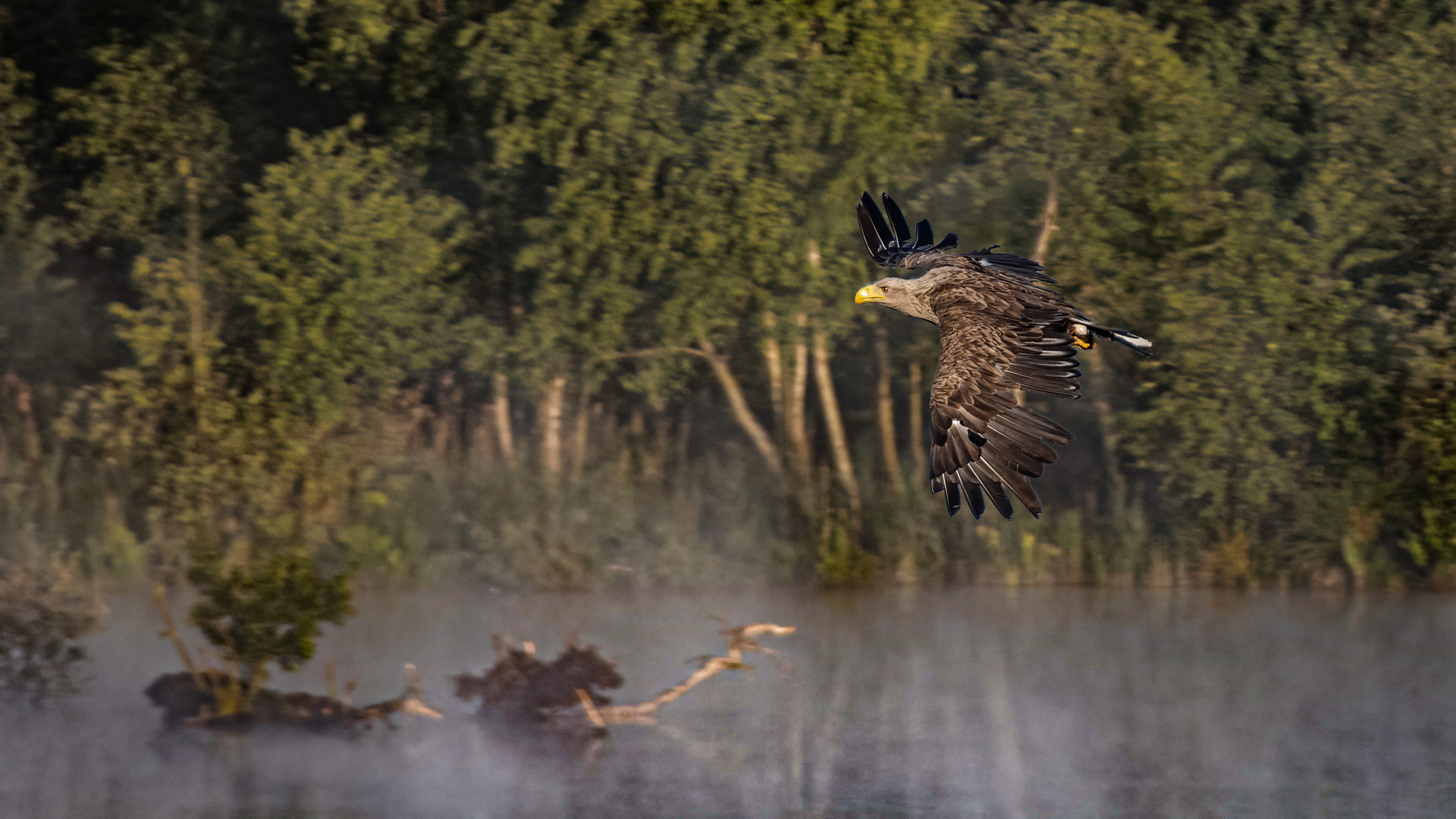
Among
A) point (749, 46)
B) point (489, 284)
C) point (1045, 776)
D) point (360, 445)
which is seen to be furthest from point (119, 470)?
point (1045, 776)

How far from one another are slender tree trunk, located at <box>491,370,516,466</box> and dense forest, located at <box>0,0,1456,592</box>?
0.04 meters

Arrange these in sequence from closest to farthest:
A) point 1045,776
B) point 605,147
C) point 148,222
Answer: point 1045,776 < point 605,147 < point 148,222

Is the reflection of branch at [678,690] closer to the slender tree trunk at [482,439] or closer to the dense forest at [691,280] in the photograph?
the dense forest at [691,280]

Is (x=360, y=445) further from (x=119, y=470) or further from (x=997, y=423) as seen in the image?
(x=997, y=423)

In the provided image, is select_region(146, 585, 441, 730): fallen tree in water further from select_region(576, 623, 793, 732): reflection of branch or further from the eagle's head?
the eagle's head

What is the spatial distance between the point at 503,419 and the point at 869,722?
13.6ft

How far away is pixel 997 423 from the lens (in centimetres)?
677

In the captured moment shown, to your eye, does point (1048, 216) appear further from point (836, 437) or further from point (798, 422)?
point (798, 422)

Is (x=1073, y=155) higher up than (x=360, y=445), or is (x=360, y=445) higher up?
(x=1073, y=155)

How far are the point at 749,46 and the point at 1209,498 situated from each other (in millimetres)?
5574

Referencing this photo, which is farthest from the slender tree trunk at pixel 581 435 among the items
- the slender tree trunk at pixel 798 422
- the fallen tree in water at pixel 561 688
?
the fallen tree in water at pixel 561 688

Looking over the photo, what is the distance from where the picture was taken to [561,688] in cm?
1224

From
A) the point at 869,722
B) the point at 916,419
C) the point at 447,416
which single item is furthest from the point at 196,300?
the point at 869,722

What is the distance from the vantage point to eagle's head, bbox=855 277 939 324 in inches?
315
